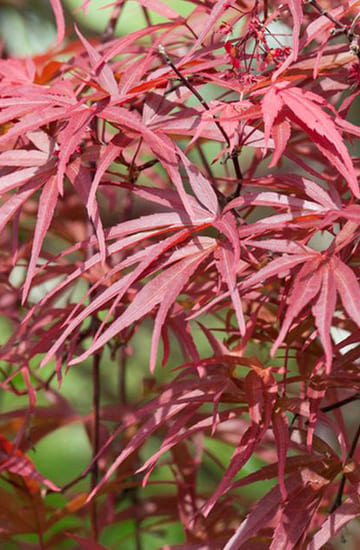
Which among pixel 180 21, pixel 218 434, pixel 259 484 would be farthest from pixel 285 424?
pixel 259 484

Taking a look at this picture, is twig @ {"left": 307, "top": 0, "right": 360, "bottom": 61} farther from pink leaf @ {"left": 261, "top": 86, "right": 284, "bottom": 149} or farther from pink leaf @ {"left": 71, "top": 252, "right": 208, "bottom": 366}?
pink leaf @ {"left": 71, "top": 252, "right": 208, "bottom": 366}

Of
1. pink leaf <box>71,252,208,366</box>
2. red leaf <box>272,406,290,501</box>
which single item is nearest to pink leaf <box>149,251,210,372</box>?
pink leaf <box>71,252,208,366</box>

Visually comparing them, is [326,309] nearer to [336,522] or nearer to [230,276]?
[230,276]

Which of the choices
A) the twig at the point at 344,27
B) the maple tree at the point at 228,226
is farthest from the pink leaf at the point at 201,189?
the twig at the point at 344,27

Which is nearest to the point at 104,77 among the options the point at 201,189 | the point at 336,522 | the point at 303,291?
the point at 201,189

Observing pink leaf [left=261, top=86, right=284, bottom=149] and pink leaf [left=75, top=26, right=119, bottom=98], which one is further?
pink leaf [left=75, top=26, right=119, bottom=98]

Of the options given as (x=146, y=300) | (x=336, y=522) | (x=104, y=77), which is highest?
(x=104, y=77)

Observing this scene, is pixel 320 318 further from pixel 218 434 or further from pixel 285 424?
pixel 218 434

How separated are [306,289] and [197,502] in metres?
0.52

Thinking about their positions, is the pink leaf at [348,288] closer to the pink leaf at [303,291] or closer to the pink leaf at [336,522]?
the pink leaf at [303,291]

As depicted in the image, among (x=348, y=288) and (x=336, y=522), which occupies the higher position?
(x=348, y=288)

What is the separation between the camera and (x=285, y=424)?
527mm

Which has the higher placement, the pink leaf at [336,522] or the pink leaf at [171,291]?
the pink leaf at [171,291]

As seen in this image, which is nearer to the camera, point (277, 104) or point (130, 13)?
point (277, 104)
